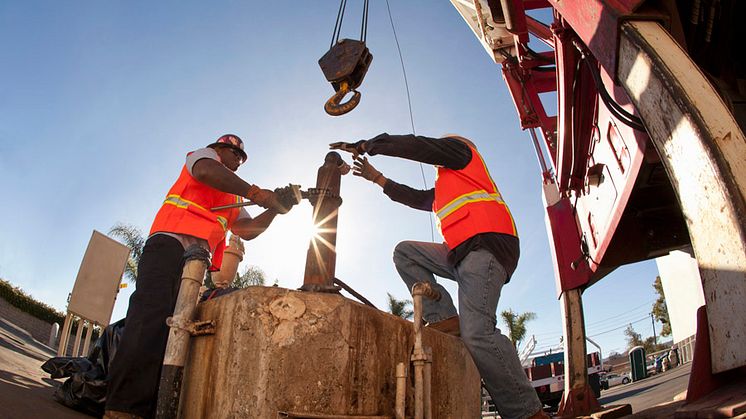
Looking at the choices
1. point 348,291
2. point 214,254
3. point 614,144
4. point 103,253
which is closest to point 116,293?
point 103,253

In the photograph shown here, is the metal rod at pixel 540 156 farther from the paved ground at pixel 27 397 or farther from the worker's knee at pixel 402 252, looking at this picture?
the paved ground at pixel 27 397

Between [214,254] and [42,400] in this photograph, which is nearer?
[42,400]

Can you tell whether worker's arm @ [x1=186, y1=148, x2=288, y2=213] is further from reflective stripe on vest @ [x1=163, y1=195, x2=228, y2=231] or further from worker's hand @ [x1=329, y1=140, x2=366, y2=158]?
worker's hand @ [x1=329, y1=140, x2=366, y2=158]

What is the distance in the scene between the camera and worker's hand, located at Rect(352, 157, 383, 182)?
368cm

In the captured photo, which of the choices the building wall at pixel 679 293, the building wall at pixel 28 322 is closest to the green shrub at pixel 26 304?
the building wall at pixel 28 322

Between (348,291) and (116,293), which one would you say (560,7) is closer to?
(348,291)

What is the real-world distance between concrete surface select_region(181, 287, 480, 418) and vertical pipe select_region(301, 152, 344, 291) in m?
0.24

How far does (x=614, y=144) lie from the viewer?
3482 millimetres

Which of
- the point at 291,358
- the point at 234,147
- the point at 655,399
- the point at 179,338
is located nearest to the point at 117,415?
the point at 179,338

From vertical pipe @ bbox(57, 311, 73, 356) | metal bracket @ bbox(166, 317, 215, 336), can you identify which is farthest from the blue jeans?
vertical pipe @ bbox(57, 311, 73, 356)

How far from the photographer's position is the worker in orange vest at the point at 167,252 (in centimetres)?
241

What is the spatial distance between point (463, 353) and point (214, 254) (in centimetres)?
189

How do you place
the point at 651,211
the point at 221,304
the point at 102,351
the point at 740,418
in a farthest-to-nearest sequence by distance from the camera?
1. the point at 651,211
2. the point at 102,351
3. the point at 221,304
4. the point at 740,418

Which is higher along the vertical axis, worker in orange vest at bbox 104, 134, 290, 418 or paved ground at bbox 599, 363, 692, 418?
worker in orange vest at bbox 104, 134, 290, 418
